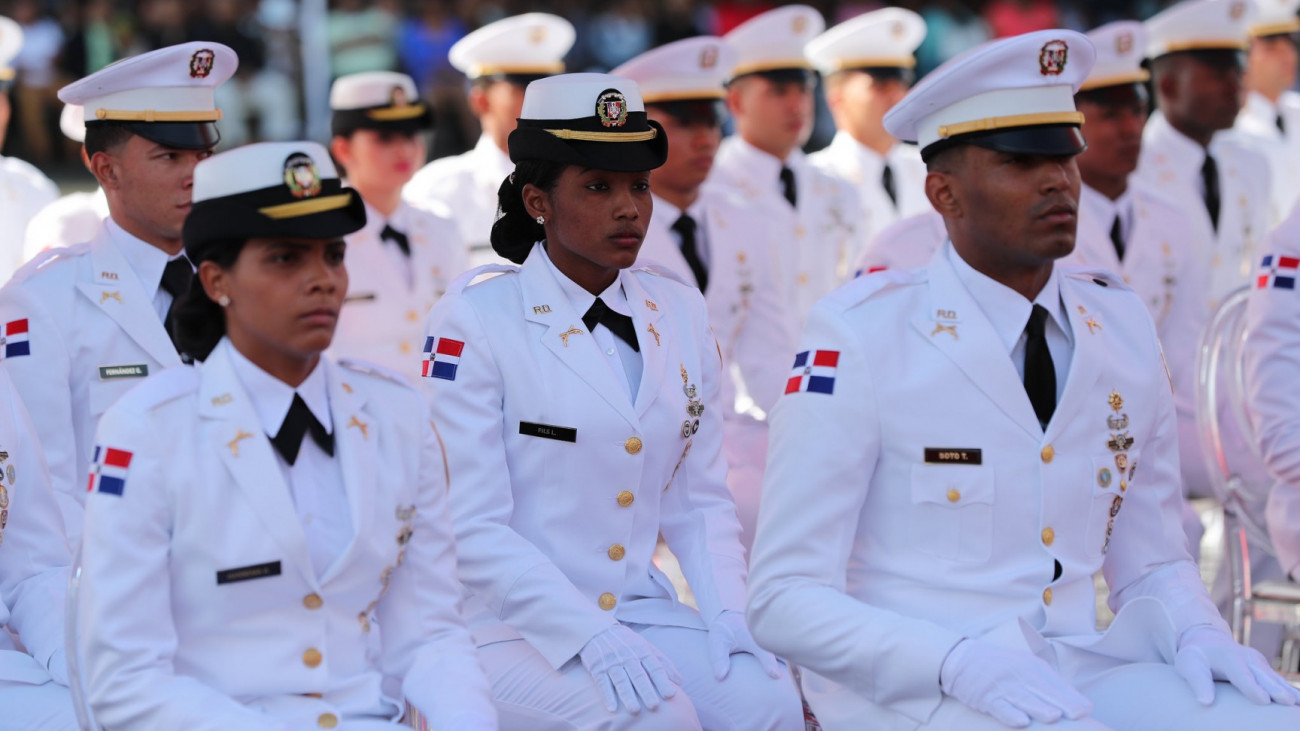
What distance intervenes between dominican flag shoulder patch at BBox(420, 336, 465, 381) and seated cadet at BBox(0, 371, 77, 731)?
0.85 metres

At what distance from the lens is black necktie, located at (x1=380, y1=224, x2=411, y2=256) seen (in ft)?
23.2

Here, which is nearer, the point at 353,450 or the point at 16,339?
the point at 353,450

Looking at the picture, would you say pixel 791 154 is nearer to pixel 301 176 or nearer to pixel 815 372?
pixel 815 372

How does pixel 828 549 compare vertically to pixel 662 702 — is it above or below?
above

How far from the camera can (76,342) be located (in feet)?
14.3

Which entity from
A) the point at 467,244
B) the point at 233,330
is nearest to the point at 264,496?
the point at 233,330

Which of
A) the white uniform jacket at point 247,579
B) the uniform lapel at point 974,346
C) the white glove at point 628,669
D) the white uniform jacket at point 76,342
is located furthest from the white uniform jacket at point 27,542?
the uniform lapel at point 974,346

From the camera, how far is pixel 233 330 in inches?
122

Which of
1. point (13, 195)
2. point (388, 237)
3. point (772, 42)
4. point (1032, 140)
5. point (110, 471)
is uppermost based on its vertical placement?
point (772, 42)

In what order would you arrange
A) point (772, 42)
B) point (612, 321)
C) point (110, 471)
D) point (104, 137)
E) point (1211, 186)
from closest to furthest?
point (110, 471) → point (612, 321) → point (104, 137) → point (1211, 186) → point (772, 42)

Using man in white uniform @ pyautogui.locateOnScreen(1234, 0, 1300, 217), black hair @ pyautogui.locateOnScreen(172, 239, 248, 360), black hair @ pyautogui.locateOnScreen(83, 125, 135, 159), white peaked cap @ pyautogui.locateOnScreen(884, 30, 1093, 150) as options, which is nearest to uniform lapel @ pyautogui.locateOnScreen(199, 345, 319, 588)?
black hair @ pyautogui.locateOnScreen(172, 239, 248, 360)

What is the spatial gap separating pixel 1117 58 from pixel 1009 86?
118 inches

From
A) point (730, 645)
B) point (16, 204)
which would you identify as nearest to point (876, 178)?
point (16, 204)

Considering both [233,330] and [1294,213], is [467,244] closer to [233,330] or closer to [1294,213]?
[1294,213]
